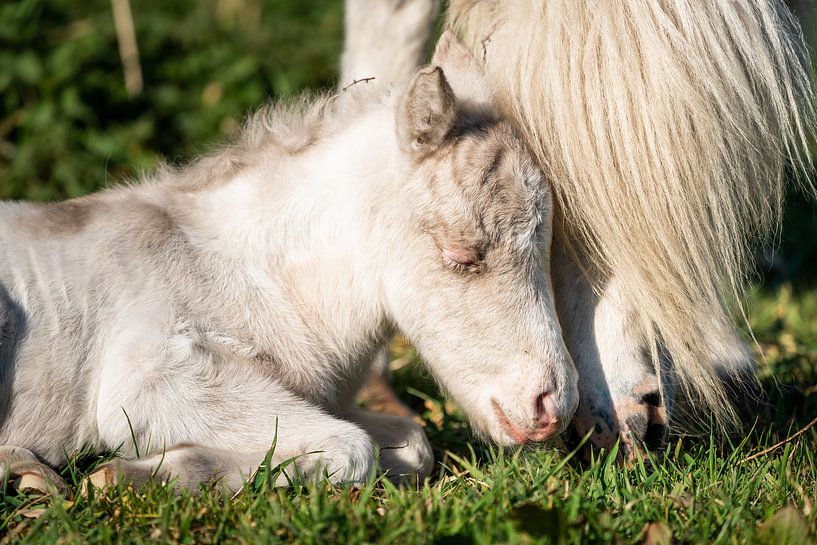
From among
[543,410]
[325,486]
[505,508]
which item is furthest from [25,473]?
[543,410]

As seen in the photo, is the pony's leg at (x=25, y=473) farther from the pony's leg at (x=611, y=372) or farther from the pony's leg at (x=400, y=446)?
the pony's leg at (x=611, y=372)

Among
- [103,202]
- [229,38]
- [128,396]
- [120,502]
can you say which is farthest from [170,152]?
[120,502]

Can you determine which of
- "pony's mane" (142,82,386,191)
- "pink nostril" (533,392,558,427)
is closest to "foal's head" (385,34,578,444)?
"pink nostril" (533,392,558,427)

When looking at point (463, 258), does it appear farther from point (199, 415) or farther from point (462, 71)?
point (199, 415)

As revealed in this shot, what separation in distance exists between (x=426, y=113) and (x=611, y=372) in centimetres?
85

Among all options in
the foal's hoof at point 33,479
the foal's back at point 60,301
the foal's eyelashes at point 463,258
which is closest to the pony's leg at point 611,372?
the foal's eyelashes at point 463,258

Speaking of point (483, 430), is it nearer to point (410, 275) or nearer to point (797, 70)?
point (410, 275)

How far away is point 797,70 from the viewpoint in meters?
2.89

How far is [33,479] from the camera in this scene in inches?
94.0

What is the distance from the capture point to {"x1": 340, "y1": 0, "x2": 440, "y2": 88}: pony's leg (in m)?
4.01

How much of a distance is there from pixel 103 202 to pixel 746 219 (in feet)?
6.01

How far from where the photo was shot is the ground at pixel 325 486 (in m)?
2.06

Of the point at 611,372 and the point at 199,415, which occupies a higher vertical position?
the point at 199,415

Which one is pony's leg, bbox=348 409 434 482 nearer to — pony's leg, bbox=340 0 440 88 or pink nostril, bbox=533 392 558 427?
pink nostril, bbox=533 392 558 427
